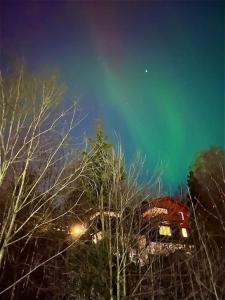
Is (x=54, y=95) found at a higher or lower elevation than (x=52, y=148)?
higher

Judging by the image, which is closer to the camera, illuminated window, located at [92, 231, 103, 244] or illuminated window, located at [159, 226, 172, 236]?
illuminated window, located at [92, 231, 103, 244]

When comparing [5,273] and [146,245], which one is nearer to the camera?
[146,245]

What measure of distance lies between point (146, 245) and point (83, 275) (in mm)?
2807

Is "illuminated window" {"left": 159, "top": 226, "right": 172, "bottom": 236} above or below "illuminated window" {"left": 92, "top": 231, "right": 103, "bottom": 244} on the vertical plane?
above

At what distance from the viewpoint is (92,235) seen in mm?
13500

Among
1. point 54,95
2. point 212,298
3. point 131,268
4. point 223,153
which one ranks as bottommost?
point 212,298

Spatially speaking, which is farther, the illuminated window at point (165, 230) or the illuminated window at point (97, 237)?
the illuminated window at point (165, 230)

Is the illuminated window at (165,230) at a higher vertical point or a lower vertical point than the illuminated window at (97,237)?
higher

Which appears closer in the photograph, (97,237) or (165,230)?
(97,237)

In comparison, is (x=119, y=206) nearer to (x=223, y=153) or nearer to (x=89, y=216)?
(x=89, y=216)

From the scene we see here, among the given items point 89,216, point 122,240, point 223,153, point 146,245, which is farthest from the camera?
point 223,153

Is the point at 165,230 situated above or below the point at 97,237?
above

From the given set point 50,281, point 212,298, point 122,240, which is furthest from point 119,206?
point 50,281

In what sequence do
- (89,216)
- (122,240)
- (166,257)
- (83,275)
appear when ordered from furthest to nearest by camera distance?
(166,257) < (89,216) < (83,275) < (122,240)
